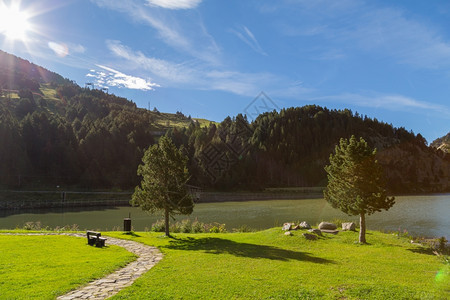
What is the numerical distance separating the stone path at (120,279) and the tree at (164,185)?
17.6 ft

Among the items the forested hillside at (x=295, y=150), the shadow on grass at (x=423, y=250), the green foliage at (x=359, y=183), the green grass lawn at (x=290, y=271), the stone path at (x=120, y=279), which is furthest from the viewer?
the forested hillside at (x=295, y=150)

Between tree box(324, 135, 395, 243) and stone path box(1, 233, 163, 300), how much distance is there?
1404cm

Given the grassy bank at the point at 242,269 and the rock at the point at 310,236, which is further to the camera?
the rock at the point at 310,236

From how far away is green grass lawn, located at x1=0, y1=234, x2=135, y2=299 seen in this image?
936cm

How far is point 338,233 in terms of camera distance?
2295 cm

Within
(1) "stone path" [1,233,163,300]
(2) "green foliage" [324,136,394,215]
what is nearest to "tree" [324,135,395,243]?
(2) "green foliage" [324,136,394,215]

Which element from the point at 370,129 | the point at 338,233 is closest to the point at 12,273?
the point at 338,233

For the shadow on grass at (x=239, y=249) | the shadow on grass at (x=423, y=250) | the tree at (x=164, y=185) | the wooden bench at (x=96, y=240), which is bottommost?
the shadow on grass at (x=423, y=250)

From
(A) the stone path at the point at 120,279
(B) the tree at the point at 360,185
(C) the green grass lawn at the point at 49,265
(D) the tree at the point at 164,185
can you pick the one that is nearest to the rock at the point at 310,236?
(B) the tree at the point at 360,185

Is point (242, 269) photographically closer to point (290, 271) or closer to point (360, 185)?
point (290, 271)

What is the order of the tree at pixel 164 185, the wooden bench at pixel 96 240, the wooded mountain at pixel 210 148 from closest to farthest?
the wooden bench at pixel 96 240 < the tree at pixel 164 185 < the wooded mountain at pixel 210 148

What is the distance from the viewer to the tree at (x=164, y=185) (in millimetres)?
21969

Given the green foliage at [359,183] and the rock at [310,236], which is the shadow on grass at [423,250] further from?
the rock at [310,236]

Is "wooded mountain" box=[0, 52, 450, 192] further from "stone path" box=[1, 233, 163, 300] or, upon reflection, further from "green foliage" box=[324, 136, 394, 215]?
"green foliage" box=[324, 136, 394, 215]
